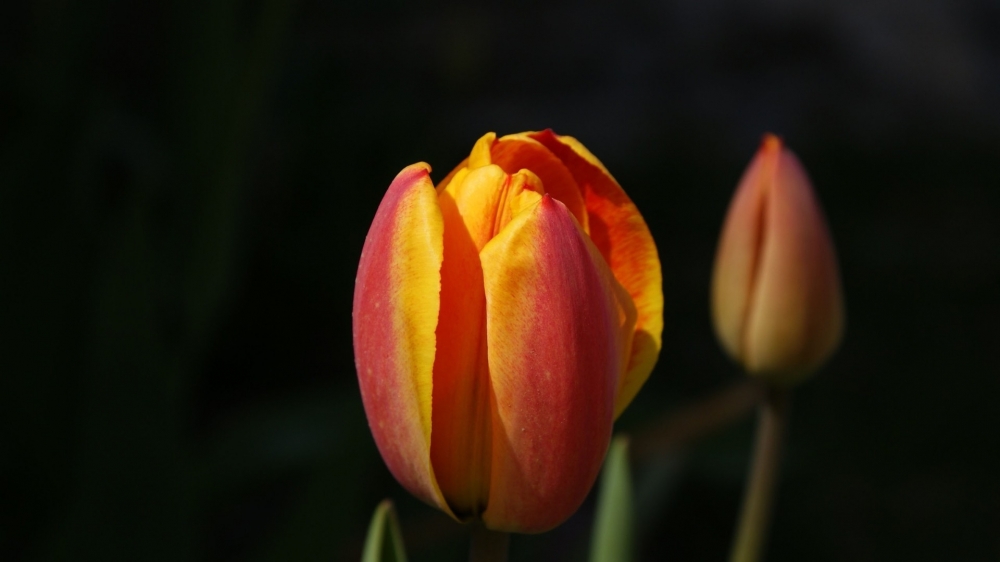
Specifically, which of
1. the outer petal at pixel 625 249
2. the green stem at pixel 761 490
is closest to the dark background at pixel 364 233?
the green stem at pixel 761 490

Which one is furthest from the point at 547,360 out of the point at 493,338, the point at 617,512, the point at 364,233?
the point at 364,233

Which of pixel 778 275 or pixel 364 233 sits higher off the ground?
pixel 778 275

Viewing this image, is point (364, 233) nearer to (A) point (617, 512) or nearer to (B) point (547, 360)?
(A) point (617, 512)

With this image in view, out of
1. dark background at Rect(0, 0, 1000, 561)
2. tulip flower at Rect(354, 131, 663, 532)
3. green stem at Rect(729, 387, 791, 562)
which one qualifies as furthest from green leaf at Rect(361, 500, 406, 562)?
dark background at Rect(0, 0, 1000, 561)

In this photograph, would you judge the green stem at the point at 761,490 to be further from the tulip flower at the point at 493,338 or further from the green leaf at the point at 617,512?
the tulip flower at the point at 493,338

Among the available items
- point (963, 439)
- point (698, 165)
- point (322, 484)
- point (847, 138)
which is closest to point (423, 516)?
point (322, 484)

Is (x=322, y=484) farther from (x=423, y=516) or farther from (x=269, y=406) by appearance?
(x=269, y=406)

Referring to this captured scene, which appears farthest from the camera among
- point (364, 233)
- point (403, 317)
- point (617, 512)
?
point (364, 233)
